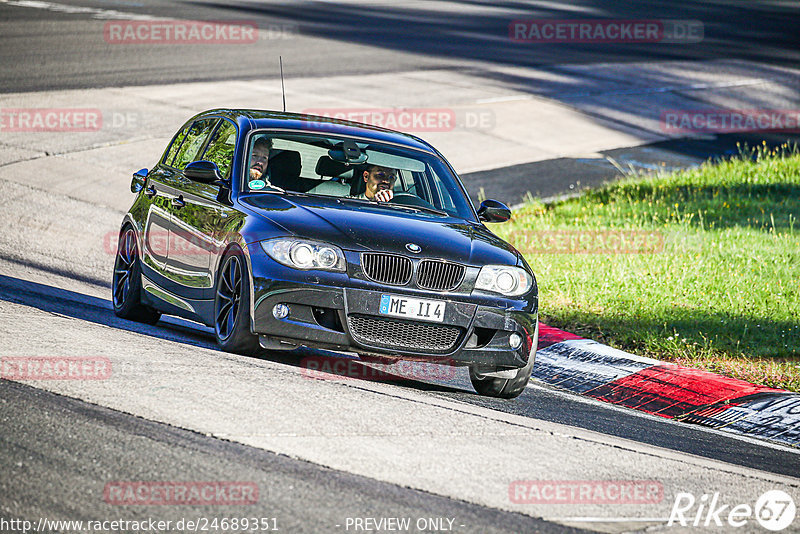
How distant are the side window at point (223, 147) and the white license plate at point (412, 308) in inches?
76.6

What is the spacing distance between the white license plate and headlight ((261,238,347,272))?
0.34 m

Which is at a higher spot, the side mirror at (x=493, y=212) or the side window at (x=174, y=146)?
the side window at (x=174, y=146)

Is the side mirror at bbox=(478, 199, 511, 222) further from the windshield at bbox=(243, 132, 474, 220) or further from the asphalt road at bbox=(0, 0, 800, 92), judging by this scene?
the asphalt road at bbox=(0, 0, 800, 92)

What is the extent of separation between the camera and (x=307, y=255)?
7414 millimetres

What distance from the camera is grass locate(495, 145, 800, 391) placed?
33.1 feet

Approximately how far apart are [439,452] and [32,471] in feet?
6.36

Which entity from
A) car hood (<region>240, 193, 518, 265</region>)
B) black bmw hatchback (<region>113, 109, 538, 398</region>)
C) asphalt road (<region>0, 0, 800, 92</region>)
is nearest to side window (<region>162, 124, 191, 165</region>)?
black bmw hatchback (<region>113, 109, 538, 398</region>)

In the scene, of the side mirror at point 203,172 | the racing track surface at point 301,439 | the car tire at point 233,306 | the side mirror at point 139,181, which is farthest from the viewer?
the side mirror at point 139,181

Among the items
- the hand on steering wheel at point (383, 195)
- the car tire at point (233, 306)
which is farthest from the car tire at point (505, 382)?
A: the car tire at point (233, 306)

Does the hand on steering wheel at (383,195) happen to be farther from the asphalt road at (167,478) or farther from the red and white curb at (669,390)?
the asphalt road at (167,478)

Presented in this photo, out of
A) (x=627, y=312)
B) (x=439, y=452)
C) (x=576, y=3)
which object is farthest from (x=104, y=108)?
(x=576, y=3)

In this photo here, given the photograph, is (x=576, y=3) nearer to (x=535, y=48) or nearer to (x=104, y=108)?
(x=535, y=48)

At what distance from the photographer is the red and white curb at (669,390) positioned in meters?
8.34

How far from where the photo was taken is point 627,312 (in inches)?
435
